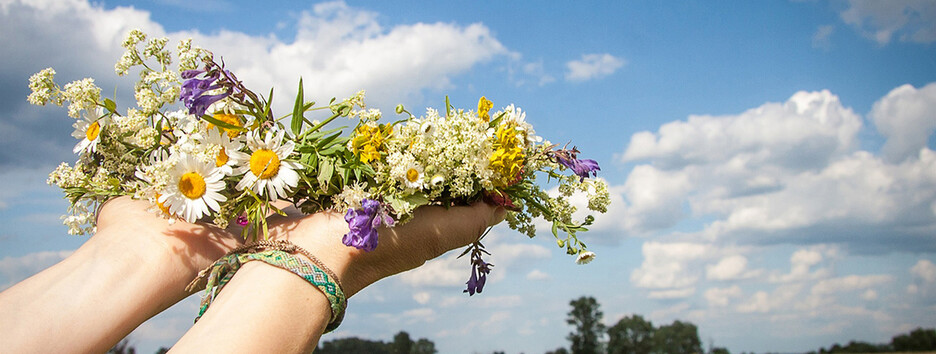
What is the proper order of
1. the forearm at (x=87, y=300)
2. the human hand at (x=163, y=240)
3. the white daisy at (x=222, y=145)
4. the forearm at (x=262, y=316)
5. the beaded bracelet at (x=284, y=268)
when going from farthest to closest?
the human hand at (x=163, y=240)
the white daisy at (x=222, y=145)
the forearm at (x=87, y=300)
the beaded bracelet at (x=284, y=268)
the forearm at (x=262, y=316)

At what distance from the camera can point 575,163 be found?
270cm

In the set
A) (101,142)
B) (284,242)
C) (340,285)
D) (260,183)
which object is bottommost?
(340,285)

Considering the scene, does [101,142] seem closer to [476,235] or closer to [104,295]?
[104,295]

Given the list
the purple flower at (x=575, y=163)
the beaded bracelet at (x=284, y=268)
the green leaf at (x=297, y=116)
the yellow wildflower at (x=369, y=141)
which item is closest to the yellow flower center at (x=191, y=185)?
the beaded bracelet at (x=284, y=268)

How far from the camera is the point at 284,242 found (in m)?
2.05

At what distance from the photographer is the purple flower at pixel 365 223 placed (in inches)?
78.0

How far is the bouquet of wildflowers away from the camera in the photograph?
2129mm

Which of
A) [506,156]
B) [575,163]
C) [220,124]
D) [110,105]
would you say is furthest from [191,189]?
[575,163]

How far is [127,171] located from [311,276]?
1.26 metres

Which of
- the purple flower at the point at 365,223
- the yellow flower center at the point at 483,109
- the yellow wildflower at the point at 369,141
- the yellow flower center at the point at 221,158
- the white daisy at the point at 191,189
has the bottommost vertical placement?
the purple flower at the point at 365,223

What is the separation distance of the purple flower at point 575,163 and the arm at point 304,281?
40 cm

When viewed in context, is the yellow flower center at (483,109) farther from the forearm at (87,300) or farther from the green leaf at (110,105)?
the green leaf at (110,105)

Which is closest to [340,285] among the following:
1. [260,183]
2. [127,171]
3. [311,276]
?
[311,276]

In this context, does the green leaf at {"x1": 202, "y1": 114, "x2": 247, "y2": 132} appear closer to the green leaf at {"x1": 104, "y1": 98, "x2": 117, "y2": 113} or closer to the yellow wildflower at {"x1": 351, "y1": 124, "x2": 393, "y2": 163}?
the yellow wildflower at {"x1": 351, "y1": 124, "x2": 393, "y2": 163}
